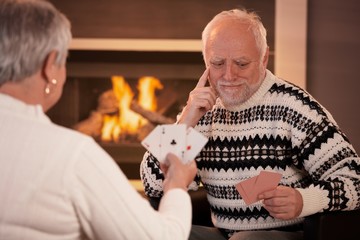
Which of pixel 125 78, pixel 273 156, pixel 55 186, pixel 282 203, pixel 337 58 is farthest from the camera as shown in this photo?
pixel 125 78

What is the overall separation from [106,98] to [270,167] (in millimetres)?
2364

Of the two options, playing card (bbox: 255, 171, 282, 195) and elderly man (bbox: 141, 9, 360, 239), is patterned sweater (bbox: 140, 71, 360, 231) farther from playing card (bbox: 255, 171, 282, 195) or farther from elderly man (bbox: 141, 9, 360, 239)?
playing card (bbox: 255, 171, 282, 195)

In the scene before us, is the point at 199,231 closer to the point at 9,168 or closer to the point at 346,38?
the point at 9,168

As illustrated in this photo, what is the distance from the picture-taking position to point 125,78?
4535 millimetres

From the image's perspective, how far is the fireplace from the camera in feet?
14.6

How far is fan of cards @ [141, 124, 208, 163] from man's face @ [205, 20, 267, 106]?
0.63m

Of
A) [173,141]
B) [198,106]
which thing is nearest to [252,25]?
[198,106]

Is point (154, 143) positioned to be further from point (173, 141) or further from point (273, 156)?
point (273, 156)

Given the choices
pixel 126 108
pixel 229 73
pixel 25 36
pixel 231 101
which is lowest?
pixel 126 108

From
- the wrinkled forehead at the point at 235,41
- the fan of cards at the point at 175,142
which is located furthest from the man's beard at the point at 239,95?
the fan of cards at the point at 175,142

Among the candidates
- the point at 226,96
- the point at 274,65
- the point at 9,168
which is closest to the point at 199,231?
the point at 226,96

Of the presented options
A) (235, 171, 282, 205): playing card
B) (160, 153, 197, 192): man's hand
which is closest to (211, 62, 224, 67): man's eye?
(235, 171, 282, 205): playing card

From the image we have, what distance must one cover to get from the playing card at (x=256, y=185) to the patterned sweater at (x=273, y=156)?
0.13 meters

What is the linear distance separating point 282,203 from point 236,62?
609 millimetres
